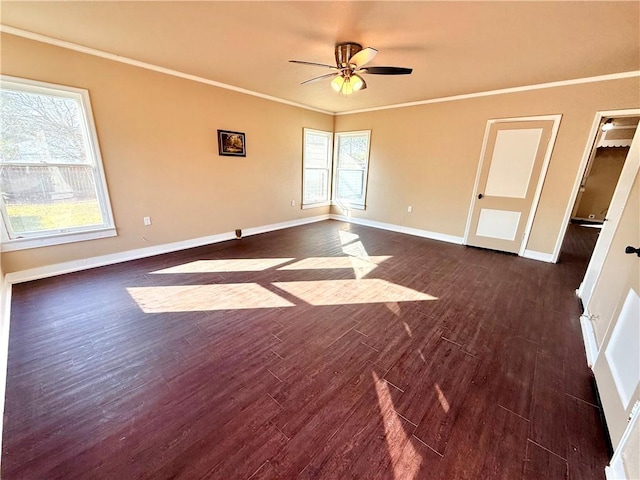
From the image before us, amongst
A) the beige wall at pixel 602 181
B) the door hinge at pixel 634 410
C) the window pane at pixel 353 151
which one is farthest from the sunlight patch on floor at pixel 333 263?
the beige wall at pixel 602 181

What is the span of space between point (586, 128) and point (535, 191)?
0.94m

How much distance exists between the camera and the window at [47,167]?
267 cm

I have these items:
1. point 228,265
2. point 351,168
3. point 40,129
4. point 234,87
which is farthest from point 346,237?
point 40,129

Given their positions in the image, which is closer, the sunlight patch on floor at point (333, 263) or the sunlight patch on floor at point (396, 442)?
the sunlight patch on floor at point (396, 442)

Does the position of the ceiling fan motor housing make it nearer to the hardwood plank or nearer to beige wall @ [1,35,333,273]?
beige wall @ [1,35,333,273]

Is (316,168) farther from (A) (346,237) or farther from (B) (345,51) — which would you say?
(B) (345,51)

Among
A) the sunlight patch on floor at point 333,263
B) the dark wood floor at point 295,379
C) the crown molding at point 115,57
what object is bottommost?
the dark wood floor at point 295,379

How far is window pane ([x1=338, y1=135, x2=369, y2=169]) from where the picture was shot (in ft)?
19.1

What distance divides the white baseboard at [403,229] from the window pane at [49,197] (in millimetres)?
4682

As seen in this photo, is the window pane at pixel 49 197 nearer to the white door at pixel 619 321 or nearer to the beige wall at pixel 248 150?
the beige wall at pixel 248 150

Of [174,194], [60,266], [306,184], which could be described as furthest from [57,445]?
[306,184]

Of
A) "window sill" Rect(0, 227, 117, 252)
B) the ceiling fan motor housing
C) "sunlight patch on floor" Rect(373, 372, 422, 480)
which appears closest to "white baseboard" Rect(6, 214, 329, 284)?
"window sill" Rect(0, 227, 117, 252)

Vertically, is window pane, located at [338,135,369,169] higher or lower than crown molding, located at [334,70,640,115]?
lower

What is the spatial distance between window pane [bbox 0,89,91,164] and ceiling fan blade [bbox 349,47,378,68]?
10.3ft
